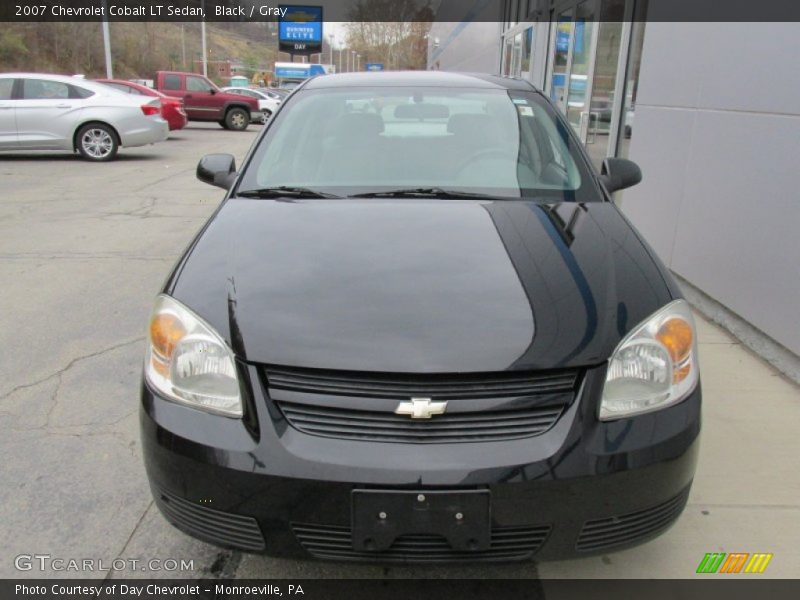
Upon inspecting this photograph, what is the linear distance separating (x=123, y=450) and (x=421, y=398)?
1.77 metres

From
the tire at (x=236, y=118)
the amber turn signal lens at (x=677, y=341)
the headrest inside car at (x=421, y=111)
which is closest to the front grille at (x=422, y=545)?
the amber turn signal lens at (x=677, y=341)

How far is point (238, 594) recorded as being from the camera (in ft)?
7.12

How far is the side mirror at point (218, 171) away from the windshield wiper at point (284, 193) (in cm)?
56

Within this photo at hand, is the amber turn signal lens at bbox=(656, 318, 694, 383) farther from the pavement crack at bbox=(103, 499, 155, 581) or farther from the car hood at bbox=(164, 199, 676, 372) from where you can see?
the pavement crack at bbox=(103, 499, 155, 581)

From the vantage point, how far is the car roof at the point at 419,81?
3.53 metres

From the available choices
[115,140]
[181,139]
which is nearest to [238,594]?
[115,140]

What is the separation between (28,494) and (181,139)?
18.0 metres

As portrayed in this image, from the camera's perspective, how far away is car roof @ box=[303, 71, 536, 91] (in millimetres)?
3533

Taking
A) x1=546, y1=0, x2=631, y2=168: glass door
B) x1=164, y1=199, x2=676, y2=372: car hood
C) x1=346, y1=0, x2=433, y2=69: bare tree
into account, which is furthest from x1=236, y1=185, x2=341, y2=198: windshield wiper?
x1=346, y1=0, x2=433, y2=69: bare tree

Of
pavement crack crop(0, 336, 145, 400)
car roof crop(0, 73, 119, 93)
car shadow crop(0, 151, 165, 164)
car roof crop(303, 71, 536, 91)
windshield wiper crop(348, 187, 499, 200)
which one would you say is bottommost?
car shadow crop(0, 151, 165, 164)

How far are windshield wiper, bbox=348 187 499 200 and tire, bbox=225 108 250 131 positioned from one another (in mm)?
21946

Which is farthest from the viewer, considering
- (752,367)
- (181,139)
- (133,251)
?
(181,139)

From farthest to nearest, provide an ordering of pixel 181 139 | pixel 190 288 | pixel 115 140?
pixel 181 139, pixel 115 140, pixel 190 288

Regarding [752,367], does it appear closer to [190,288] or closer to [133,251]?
[190,288]
